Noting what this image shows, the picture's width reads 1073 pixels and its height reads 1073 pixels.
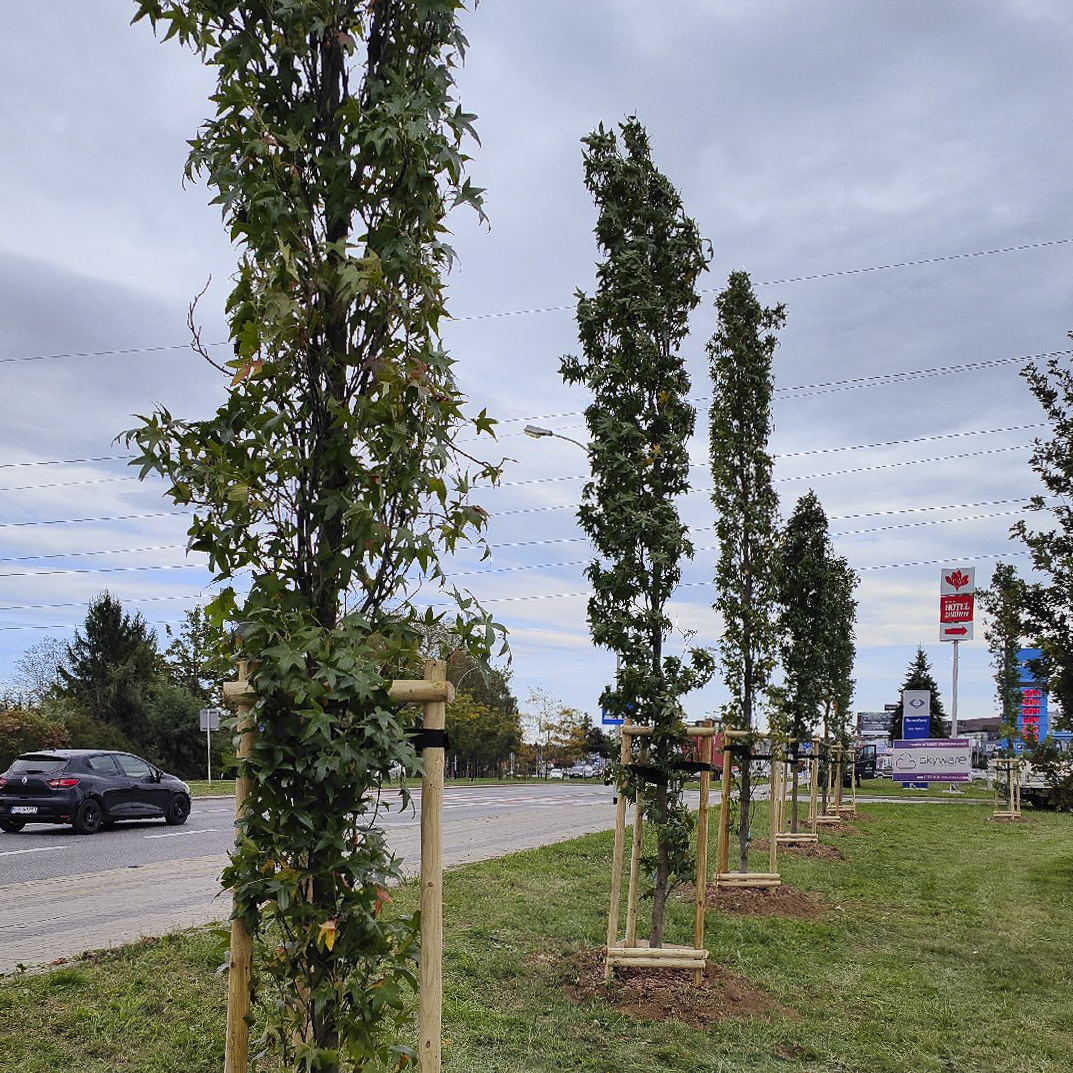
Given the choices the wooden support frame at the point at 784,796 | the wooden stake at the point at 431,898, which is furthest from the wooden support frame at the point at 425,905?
the wooden support frame at the point at 784,796

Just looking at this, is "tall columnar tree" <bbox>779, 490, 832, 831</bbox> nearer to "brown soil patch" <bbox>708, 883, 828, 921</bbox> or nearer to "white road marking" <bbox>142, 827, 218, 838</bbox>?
"brown soil patch" <bbox>708, 883, 828, 921</bbox>

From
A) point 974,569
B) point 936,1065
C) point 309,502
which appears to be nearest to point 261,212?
point 309,502

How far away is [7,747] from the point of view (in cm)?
3478

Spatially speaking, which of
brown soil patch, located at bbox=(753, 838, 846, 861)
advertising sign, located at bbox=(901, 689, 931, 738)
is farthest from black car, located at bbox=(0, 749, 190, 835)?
advertising sign, located at bbox=(901, 689, 931, 738)

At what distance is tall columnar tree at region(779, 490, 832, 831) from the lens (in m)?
16.0

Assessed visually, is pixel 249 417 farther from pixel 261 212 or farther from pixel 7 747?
pixel 7 747

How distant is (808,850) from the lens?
16453 mm

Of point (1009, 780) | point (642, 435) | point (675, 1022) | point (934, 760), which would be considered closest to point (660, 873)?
point (675, 1022)

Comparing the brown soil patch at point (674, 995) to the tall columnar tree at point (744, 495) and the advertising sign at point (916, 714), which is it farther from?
the advertising sign at point (916, 714)

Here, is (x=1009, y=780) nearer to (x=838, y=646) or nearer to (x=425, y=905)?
(x=838, y=646)

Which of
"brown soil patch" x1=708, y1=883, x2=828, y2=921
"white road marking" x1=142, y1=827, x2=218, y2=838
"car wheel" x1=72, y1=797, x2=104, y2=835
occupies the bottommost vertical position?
"white road marking" x1=142, y1=827, x2=218, y2=838

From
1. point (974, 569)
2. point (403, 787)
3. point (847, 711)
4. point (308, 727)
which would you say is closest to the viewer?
point (308, 727)

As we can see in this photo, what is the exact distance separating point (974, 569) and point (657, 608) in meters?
37.4

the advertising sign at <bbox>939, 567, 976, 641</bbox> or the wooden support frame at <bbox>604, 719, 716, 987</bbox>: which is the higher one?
the advertising sign at <bbox>939, 567, 976, 641</bbox>
